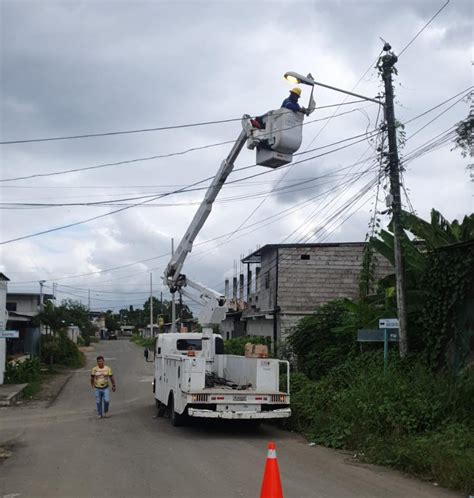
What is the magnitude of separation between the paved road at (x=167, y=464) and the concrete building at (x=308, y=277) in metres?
12.5

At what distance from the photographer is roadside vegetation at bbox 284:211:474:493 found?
9.43m

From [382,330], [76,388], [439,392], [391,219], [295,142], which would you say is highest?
[295,142]

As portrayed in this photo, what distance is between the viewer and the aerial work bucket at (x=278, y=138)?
13555 mm

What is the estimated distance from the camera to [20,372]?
26.8m

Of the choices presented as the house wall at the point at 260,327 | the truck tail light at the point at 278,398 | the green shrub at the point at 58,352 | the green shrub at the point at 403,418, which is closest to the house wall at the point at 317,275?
the house wall at the point at 260,327

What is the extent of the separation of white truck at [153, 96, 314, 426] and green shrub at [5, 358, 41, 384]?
10890 mm

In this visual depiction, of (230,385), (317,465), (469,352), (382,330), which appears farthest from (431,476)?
(230,385)

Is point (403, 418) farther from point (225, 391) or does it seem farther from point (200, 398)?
point (200, 398)

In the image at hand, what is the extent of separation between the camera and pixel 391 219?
14.0 m

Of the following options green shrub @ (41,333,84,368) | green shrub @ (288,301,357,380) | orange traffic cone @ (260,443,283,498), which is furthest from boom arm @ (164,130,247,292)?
green shrub @ (41,333,84,368)

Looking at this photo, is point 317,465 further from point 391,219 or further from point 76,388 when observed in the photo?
point 76,388

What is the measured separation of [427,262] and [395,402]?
158 inches

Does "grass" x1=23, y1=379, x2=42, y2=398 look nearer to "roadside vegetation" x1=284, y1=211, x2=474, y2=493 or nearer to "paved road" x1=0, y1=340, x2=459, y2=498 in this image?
"paved road" x1=0, y1=340, x2=459, y2=498

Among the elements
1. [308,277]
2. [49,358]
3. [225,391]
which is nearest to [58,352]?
→ [49,358]
